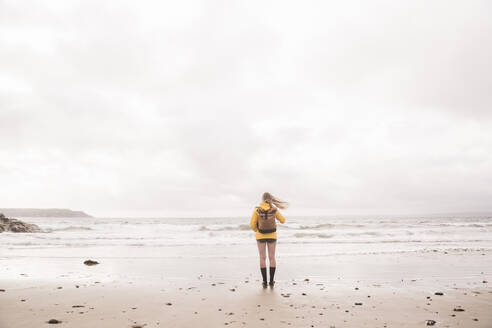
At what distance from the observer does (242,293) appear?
7117mm

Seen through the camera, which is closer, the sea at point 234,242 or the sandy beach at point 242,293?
the sandy beach at point 242,293

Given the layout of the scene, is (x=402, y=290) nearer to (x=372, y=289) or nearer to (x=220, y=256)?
(x=372, y=289)

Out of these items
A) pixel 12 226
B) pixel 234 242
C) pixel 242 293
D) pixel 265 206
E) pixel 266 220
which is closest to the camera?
pixel 242 293

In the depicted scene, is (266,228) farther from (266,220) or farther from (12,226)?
(12,226)

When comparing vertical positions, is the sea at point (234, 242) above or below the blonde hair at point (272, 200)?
below

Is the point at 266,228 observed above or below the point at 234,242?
above

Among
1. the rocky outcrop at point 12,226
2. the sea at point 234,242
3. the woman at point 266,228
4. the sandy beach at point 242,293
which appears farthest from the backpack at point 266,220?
the rocky outcrop at point 12,226

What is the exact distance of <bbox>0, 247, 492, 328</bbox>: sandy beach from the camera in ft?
17.3

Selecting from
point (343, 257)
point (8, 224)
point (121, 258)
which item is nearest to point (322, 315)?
point (343, 257)

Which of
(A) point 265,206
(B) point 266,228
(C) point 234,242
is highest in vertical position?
(A) point 265,206

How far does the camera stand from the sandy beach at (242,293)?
5.28 meters

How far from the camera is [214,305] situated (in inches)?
241

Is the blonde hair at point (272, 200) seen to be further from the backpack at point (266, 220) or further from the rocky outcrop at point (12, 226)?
the rocky outcrop at point (12, 226)

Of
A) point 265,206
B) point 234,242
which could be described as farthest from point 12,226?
point 265,206
